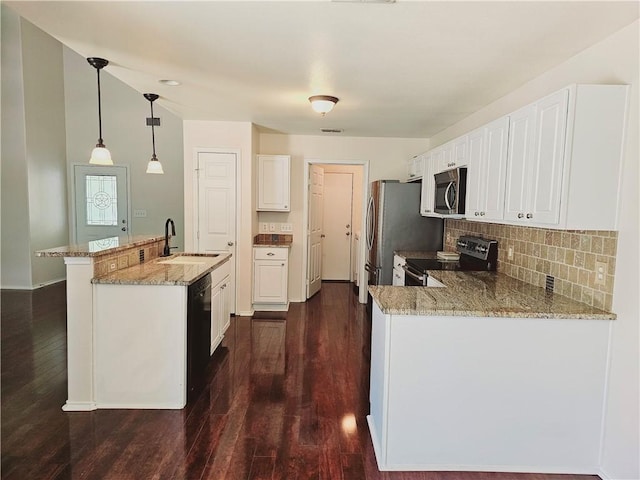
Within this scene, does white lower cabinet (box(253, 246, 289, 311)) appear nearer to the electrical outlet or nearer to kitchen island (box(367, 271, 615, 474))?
kitchen island (box(367, 271, 615, 474))

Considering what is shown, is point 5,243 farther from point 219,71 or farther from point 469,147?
point 469,147

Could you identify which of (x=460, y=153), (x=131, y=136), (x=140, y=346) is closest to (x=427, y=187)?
(x=460, y=153)

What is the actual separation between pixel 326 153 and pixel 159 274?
323 centimetres

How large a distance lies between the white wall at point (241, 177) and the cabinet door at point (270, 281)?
0.45 ft

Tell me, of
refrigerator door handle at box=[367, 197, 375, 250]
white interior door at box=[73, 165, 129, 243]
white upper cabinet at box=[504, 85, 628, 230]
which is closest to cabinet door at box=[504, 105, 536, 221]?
white upper cabinet at box=[504, 85, 628, 230]

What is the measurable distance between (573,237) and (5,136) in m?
7.36

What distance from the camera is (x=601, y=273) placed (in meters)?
2.05

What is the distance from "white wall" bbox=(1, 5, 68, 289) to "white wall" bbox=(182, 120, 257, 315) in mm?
3124

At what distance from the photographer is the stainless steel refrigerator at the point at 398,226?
457 cm

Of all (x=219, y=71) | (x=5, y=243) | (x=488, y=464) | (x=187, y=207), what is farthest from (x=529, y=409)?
(x=5, y=243)

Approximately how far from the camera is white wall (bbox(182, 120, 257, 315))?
4.63m

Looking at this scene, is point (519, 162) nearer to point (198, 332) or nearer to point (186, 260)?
point (198, 332)

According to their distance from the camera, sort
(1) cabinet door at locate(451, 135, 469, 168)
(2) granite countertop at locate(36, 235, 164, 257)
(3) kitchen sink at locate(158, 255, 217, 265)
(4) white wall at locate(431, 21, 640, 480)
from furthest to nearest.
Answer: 1. (3) kitchen sink at locate(158, 255, 217, 265)
2. (1) cabinet door at locate(451, 135, 469, 168)
3. (2) granite countertop at locate(36, 235, 164, 257)
4. (4) white wall at locate(431, 21, 640, 480)

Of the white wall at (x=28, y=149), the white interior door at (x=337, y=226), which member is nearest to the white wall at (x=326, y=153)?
the white interior door at (x=337, y=226)
